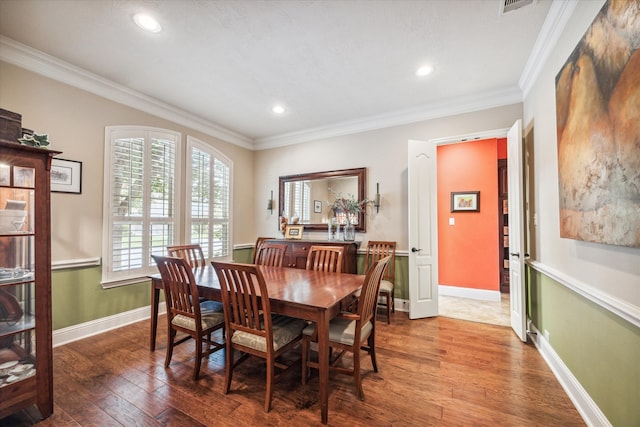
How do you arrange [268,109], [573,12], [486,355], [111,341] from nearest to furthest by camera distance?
[573,12] → [486,355] → [111,341] → [268,109]

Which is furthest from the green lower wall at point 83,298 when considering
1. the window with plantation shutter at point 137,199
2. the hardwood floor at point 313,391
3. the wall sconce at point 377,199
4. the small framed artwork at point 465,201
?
the small framed artwork at point 465,201

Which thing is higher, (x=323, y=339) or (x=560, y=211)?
(x=560, y=211)

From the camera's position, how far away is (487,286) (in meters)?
4.34

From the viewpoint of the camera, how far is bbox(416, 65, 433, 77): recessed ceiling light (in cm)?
271

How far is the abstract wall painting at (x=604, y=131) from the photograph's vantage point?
120 centimetres

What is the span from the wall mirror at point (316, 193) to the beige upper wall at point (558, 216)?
2.10 metres

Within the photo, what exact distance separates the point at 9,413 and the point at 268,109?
364 cm

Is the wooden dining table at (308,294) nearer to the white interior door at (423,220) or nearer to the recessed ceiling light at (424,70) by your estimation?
the white interior door at (423,220)

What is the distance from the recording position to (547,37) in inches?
86.0

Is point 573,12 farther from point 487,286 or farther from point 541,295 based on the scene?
point 487,286

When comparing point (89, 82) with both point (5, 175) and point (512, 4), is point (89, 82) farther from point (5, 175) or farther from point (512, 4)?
point (512, 4)

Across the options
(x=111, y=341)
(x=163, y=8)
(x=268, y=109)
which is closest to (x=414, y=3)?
(x=163, y=8)

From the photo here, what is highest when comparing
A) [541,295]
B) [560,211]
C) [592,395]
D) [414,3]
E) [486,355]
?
[414,3]

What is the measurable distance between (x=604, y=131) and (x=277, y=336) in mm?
2295
